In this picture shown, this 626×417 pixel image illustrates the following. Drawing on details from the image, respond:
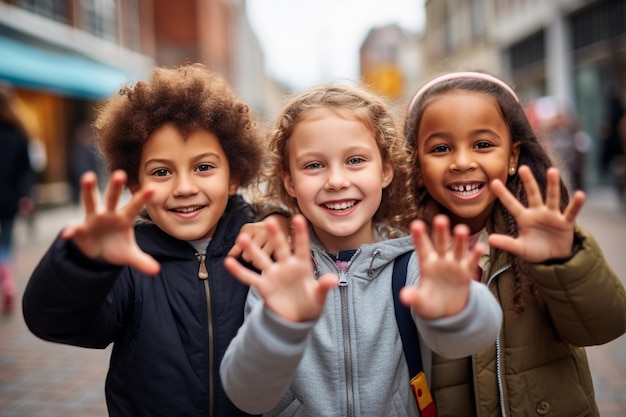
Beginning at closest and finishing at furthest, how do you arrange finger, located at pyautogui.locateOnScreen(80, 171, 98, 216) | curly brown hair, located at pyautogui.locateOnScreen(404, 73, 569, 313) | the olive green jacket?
finger, located at pyautogui.locateOnScreen(80, 171, 98, 216) → the olive green jacket → curly brown hair, located at pyautogui.locateOnScreen(404, 73, 569, 313)

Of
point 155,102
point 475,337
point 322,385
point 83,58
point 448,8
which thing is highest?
point 448,8

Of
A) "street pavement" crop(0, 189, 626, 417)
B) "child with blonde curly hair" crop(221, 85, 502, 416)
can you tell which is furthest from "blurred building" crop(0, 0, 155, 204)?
"child with blonde curly hair" crop(221, 85, 502, 416)

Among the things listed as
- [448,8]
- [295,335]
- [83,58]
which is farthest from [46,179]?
[448,8]

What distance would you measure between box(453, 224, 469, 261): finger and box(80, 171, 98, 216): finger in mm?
801

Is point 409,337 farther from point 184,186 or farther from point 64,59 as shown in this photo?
point 64,59

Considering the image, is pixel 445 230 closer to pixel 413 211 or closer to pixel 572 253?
pixel 572 253

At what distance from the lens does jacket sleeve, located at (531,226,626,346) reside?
1.51 metres

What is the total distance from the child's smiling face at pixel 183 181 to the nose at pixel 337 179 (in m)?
0.36

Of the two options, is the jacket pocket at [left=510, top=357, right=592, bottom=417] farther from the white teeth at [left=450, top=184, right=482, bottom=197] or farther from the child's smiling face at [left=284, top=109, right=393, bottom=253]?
the child's smiling face at [left=284, top=109, right=393, bottom=253]

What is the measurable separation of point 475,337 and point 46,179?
13.3 metres

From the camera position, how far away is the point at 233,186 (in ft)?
6.89

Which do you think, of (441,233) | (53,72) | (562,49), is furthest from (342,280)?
(562,49)

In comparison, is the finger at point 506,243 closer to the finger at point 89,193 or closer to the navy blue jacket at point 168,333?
the navy blue jacket at point 168,333

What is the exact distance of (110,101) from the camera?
2.00m
